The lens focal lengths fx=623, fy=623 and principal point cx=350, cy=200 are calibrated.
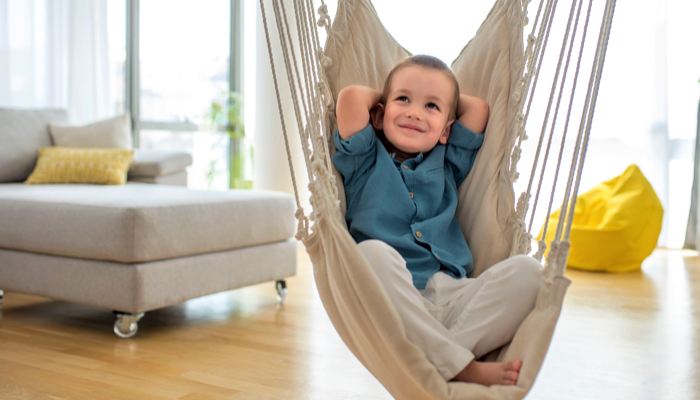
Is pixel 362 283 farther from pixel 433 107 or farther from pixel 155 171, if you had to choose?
pixel 155 171

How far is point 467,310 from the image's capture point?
40.2 inches

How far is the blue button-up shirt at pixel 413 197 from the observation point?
118 centimetres

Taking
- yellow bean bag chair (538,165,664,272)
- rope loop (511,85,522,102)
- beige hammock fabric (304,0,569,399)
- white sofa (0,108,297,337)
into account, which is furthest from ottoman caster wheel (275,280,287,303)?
yellow bean bag chair (538,165,664,272)

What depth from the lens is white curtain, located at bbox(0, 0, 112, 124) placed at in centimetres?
366

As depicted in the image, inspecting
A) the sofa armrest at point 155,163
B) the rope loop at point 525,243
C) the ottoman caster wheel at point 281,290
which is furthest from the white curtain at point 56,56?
the rope loop at point 525,243

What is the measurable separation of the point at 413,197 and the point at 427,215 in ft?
0.15

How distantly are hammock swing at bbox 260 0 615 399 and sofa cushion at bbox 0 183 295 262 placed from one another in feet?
2.26

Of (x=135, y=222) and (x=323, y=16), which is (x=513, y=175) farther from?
(x=135, y=222)

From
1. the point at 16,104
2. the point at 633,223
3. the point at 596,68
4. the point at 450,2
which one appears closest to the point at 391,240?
the point at 596,68

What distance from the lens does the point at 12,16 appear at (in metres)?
3.65

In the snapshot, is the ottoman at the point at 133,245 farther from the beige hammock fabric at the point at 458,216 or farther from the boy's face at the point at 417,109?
the boy's face at the point at 417,109

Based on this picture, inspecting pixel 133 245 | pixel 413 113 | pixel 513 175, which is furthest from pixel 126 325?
pixel 513 175

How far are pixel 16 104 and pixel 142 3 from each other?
44.8 inches

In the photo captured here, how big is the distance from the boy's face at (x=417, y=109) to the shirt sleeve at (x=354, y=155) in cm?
5
